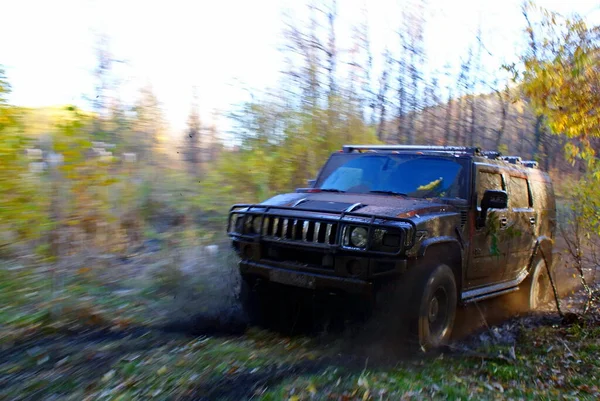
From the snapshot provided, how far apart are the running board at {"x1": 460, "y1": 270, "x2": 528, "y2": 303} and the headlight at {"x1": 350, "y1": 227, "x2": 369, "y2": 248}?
1.61 m

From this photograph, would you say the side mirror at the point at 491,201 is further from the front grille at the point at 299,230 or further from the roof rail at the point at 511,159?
the front grille at the point at 299,230

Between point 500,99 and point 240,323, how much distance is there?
12.7 metres

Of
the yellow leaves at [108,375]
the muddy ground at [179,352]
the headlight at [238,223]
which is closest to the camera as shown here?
the muddy ground at [179,352]

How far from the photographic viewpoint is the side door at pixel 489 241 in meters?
5.97

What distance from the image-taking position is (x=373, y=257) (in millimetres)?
4746

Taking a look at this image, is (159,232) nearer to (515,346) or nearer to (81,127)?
(81,127)

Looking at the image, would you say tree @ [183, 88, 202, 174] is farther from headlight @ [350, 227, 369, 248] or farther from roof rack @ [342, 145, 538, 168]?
headlight @ [350, 227, 369, 248]

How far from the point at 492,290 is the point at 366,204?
2.33 m

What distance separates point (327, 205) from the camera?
17.4 ft

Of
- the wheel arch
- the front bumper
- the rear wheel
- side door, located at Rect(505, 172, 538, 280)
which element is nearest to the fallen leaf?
the front bumper

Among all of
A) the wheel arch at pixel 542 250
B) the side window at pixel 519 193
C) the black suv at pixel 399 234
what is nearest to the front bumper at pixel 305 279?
the black suv at pixel 399 234

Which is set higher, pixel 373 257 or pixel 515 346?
pixel 373 257

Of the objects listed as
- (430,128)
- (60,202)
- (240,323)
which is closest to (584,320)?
(240,323)

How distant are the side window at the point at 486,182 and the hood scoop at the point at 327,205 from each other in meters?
1.61
